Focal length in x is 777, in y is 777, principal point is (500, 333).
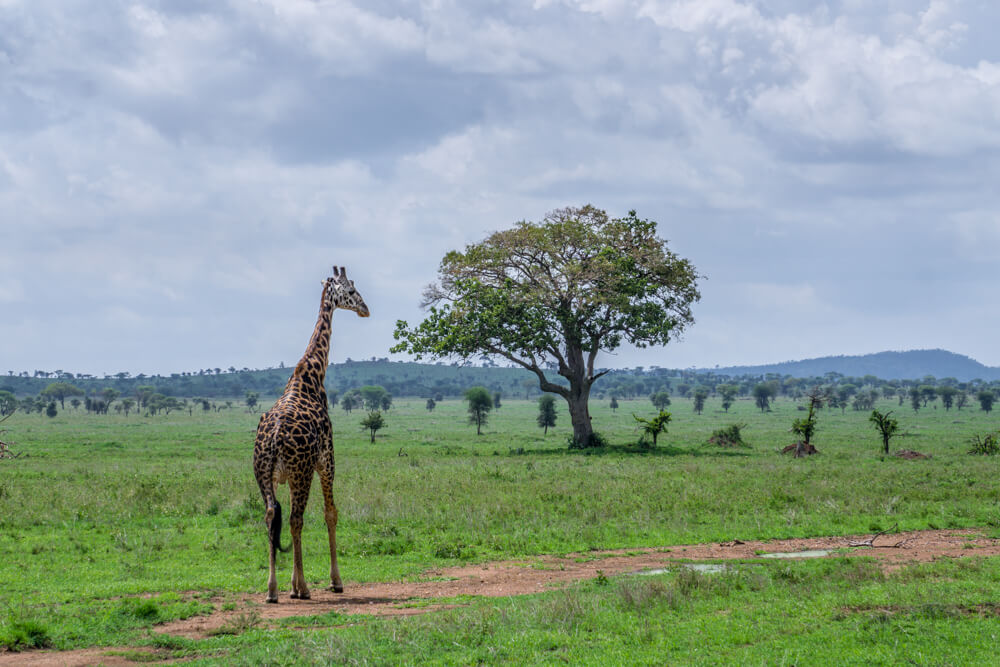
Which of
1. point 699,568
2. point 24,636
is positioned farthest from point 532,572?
point 24,636

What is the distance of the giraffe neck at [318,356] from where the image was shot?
43.6 feet

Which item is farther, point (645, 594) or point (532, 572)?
point (532, 572)

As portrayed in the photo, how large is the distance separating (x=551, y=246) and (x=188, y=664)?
111 feet

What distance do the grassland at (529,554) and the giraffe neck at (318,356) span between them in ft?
11.1

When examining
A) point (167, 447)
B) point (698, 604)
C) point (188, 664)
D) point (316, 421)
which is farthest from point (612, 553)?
point (167, 447)

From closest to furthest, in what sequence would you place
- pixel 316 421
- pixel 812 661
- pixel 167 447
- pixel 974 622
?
pixel 812 661
pixel 974 622
pixel 316 421
pixel 167 447

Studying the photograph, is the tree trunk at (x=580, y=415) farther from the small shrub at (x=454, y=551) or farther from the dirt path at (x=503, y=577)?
the small shrub at (x=454, y=551)

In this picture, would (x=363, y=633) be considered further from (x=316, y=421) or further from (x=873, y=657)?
(x=873, y=657)

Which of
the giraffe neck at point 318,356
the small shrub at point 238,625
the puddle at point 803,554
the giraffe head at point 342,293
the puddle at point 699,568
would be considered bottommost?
the puddle at point 803,554

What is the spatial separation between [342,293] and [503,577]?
587 cm

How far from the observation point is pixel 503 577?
43.4 feet

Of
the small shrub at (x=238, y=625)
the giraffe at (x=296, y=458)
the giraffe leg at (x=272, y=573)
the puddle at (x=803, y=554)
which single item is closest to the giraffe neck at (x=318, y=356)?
the giraffe at (x=296, y=458)

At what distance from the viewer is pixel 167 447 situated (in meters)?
46.9

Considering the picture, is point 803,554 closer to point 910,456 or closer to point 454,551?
point 454,551
